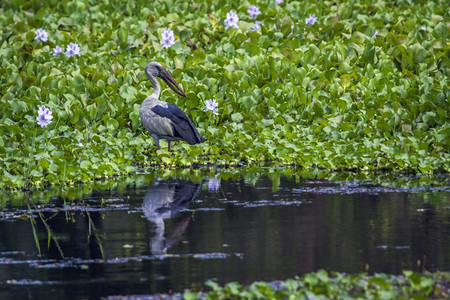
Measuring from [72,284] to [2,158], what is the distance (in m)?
4.01

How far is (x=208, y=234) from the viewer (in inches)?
270

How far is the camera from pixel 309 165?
32.3 ft

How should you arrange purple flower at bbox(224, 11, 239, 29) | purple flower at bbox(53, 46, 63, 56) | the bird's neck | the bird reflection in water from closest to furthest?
the bird reflection in water → the bird's neck → purple flower at bbox(53, 46, 63, 56) → purple flower at bbox(224, 11, 239, 29)

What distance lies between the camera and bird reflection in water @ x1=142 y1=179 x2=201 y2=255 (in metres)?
6.68

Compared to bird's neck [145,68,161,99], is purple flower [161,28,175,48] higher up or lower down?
higher up

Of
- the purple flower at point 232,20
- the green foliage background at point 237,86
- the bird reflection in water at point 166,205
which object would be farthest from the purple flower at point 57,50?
the bird reflection in water at point 166,205

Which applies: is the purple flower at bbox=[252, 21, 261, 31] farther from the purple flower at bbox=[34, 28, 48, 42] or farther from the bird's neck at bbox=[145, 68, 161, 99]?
the bird's neck at bbox=[145, 68, 161, 99]

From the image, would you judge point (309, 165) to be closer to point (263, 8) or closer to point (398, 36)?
point (398, 36)

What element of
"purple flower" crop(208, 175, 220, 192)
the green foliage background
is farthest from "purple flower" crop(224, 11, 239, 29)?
"purple flower" crop(208, 175, 220, 192)

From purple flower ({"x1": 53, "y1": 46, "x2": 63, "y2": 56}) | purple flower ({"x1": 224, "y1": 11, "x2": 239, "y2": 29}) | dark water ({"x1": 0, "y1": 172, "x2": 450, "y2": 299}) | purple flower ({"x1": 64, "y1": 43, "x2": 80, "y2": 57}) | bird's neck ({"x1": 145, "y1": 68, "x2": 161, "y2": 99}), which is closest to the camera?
dark water ({"x1": 0, "y1": 172, "x2": 450, "y2": 299})

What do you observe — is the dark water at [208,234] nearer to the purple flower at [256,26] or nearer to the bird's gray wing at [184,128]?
the bird's gray wing at [184,128]

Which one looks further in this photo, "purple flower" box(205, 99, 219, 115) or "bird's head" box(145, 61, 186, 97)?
"bird's head" box(145, 61, 186, 97)

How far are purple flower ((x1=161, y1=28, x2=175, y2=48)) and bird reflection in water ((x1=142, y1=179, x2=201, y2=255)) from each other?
449 cm

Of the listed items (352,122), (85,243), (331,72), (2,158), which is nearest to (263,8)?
(331,72)
